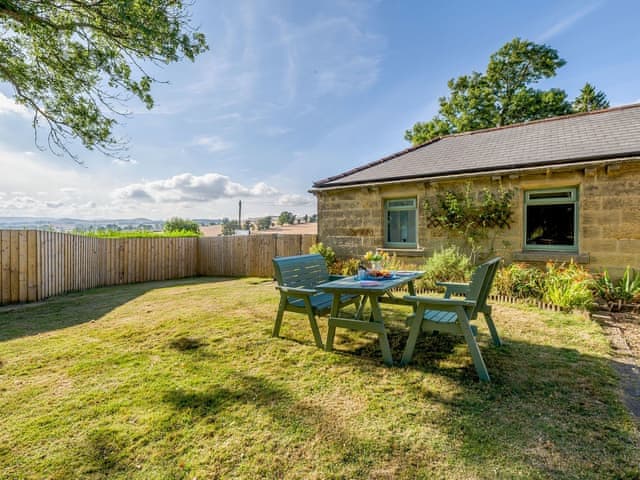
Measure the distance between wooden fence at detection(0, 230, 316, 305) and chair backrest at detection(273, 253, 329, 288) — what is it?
6.03 m

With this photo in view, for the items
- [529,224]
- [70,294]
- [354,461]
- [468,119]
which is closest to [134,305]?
[70,294]

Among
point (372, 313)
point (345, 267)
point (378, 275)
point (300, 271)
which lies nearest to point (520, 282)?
point (378, 275)

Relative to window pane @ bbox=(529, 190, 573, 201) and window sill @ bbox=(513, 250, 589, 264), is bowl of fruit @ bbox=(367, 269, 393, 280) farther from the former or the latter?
window pane @ bbox=(529, 190, 573, 201)

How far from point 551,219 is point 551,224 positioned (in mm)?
115

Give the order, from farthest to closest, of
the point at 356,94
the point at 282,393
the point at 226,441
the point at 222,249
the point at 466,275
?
1. the point at 222,249
2. the point at 356,94
3. the point at 466,275
4. the point at 282,393
5. the point at 226,441

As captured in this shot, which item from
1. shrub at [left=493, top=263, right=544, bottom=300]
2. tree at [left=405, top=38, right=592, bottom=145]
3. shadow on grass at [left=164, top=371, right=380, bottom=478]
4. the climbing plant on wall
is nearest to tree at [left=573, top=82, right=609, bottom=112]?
tree at [left=405, top=38, right=592, bottom=145]

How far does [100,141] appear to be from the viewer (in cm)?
831

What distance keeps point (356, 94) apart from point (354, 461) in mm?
11613

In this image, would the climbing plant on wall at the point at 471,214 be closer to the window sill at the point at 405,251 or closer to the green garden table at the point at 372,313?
the window sill at the point at 405,251

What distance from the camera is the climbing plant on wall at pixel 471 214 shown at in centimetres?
722

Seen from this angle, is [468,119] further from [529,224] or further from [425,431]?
[425,431]

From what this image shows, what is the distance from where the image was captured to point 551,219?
6.99 meters

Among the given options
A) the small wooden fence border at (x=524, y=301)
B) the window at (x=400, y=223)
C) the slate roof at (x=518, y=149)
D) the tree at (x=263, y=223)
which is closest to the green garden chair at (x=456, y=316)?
the small wooden fence border at (x=524, y=301)

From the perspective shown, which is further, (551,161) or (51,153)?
(51,153)
